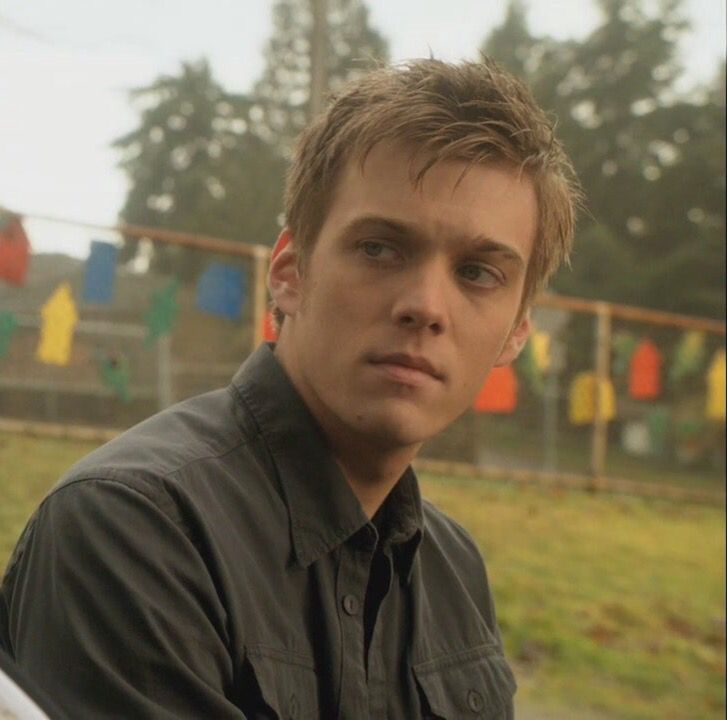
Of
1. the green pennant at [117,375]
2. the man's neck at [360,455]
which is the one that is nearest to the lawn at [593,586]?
the green pennant at [117,375]

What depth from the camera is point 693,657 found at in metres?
2.86

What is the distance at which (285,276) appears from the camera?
1234mm

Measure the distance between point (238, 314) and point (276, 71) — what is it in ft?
2.15

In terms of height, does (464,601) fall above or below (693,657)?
above

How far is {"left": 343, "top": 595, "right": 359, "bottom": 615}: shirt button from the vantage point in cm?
110

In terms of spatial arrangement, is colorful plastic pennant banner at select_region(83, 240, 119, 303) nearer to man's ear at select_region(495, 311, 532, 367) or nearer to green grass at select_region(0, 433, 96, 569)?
green grass at select_region(0, 433, 96, 569)

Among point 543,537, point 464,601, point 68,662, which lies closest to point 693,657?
point 543,537

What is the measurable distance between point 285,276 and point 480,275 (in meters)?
0.19

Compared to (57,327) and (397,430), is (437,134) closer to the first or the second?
(397,430)

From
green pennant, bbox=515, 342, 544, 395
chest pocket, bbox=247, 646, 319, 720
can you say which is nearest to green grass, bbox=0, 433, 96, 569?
chest pocket, bbox=247, 646, 319, 720

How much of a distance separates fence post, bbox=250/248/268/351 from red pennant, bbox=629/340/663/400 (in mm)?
1072

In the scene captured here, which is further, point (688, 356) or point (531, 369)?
point (531, 369)

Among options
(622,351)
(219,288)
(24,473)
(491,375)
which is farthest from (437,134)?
(622,351)

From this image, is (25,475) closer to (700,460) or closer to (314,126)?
(314,126)
